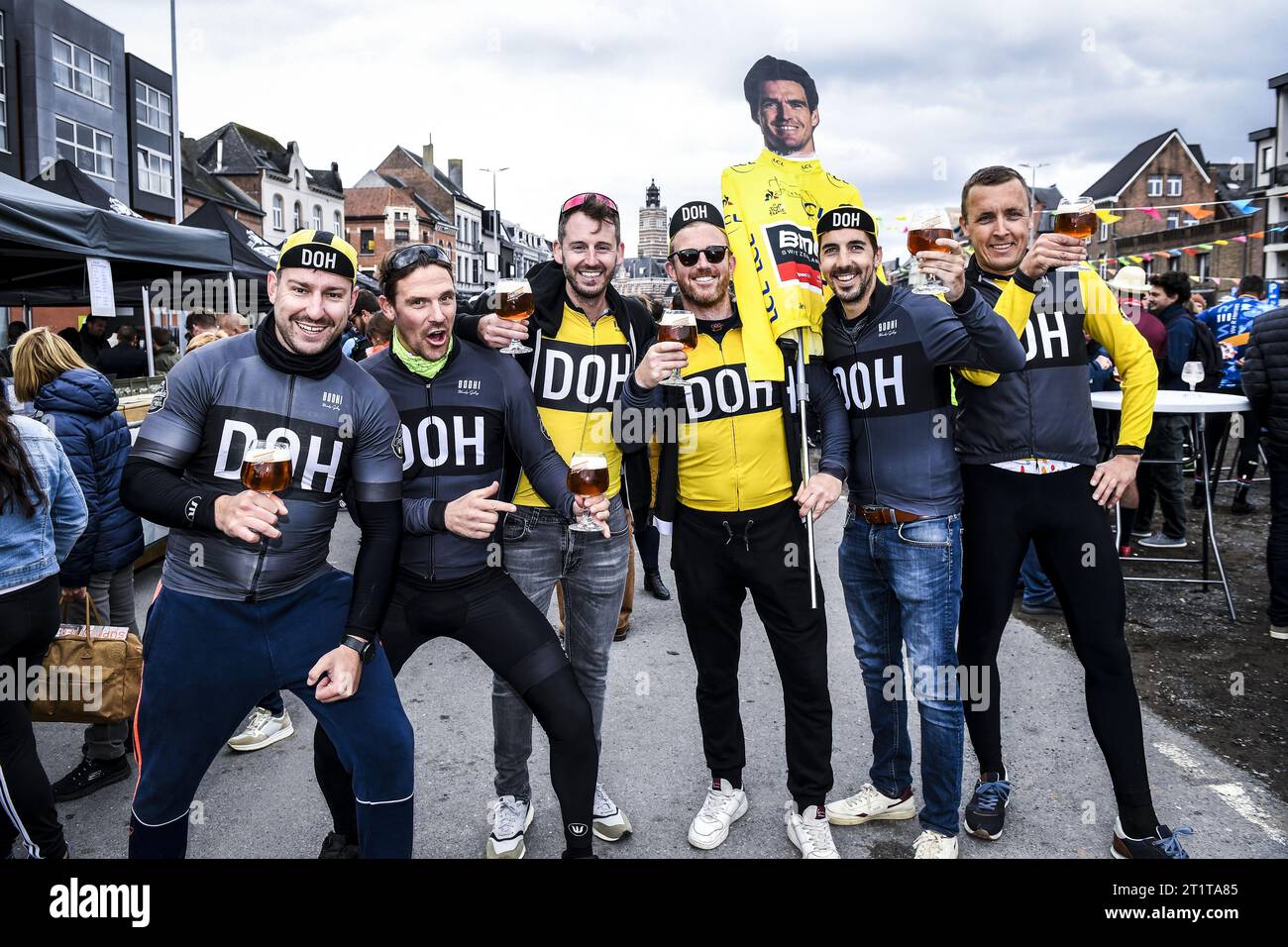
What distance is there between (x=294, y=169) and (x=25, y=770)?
53.4 m

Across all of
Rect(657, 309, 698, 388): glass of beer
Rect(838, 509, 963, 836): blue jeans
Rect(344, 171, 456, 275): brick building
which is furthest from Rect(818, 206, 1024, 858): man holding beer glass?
Rect(344, 171, 456, 275): brick building

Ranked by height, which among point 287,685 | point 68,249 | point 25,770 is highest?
point 68,249

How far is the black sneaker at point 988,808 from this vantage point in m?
3.38

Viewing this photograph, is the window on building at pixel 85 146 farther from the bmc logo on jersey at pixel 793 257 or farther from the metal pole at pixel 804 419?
the metal pole at pixel 804 419

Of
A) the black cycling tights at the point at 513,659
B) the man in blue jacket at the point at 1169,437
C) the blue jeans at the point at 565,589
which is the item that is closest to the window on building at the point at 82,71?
the man in blue jacket at the point at 1169,437

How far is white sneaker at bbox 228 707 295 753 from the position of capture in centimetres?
433

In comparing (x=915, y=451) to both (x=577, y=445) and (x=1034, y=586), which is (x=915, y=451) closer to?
(x=577, y=445)

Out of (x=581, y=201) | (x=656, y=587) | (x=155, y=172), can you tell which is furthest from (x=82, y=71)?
(x=581, y=201)

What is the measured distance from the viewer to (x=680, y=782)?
3.96 m

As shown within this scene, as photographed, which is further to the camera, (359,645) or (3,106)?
(3,106)

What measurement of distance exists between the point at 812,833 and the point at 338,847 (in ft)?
5.90
